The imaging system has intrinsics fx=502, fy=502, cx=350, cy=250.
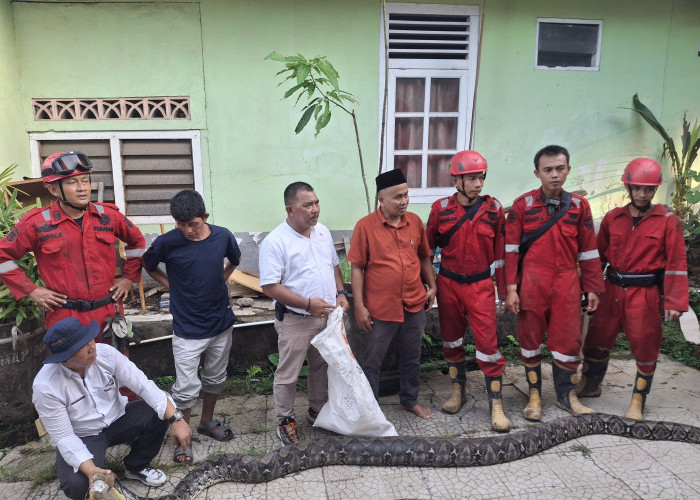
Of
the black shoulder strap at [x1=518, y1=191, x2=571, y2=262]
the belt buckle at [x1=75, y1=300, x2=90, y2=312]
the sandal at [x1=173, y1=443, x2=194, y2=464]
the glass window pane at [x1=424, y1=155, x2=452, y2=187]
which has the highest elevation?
the glass window pane at [x1=424, y1=155, x2=452, y2=187]

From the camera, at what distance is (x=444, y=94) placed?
266 inches

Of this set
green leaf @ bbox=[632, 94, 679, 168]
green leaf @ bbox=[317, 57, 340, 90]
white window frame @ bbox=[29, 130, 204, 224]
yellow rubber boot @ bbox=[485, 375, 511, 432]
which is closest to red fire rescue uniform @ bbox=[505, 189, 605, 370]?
yellow rubber boot @ bbox=[485, 375, 511, 432]

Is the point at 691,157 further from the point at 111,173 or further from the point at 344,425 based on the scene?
the point at 111,173

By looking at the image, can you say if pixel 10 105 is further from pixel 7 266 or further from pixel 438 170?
pixel 438 170

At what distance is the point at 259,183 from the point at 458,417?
12.5 ft

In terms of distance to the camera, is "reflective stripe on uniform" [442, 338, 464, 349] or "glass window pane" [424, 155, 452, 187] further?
"glass window pane" [424, 155, 452, 187]

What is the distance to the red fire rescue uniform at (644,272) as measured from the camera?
4.04 m

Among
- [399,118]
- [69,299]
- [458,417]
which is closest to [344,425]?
[458,417]

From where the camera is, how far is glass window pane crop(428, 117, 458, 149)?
6.84 meters

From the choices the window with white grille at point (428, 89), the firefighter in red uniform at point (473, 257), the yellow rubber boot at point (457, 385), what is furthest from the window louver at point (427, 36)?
the yellow rubber boot at point (457, 385)

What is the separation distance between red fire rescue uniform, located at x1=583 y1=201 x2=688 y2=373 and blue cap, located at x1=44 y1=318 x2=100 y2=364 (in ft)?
13.4

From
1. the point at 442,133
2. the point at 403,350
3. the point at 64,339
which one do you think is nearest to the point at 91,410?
the point at 64,339

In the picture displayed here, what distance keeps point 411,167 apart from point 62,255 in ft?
14.9

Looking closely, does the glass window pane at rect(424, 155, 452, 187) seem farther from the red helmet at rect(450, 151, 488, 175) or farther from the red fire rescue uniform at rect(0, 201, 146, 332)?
the red fire rescue uniform at rect(0, 201, 146, 332)
